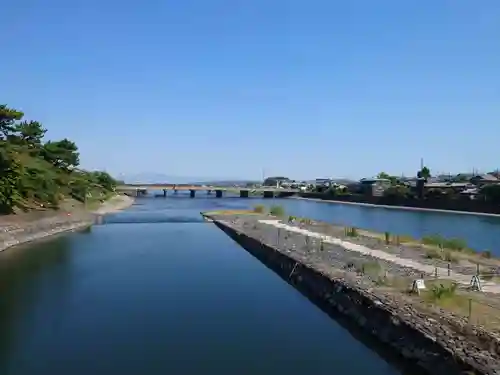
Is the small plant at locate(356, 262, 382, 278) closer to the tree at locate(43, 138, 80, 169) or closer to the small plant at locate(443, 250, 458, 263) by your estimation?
the small plant at locate(443, 250, 458, 263)

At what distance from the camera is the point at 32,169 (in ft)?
109

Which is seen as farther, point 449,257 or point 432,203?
point 432,203

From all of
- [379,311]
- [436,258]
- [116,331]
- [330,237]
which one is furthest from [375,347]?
[330,237]

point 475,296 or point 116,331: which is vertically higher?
point 475,296

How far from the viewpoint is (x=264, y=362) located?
940cm

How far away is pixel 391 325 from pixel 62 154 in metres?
39.5

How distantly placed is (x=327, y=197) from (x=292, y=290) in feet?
252

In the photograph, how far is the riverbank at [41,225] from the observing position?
2497 cm

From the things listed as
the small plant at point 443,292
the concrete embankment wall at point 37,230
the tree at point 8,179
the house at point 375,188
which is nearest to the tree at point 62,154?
the concrete embankment wall at point 37,230

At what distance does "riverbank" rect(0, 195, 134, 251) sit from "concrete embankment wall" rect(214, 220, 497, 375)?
590 inches

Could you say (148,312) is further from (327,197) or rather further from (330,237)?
(327,197)

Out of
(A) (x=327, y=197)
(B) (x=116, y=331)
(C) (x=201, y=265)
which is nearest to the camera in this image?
(B) (x=116, y=331)

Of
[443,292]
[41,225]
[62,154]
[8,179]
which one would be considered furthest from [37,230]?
[443,292]

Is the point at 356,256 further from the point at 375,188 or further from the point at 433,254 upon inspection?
the point at 375,188
